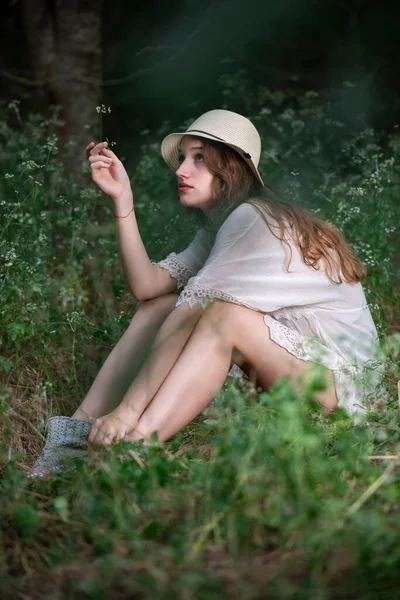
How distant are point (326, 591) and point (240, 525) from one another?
0.93ft

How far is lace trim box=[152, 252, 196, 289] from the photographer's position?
2.97 metres

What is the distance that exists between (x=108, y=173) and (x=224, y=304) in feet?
2.45

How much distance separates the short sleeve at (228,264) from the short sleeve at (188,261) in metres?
0.42

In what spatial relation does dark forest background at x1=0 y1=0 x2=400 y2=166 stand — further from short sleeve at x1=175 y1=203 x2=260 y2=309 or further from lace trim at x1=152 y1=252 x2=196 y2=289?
short sleeve at x1=175 y1=203 x2=260 y2=309

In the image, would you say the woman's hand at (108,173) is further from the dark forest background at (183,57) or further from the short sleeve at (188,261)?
the dark forest background at (183,57)

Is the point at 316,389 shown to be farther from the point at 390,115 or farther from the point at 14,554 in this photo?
the point at 390,115

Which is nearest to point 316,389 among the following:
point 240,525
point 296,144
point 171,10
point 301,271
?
point 240,525

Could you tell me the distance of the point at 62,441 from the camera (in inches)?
103

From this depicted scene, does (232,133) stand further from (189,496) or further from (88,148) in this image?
(189,496)

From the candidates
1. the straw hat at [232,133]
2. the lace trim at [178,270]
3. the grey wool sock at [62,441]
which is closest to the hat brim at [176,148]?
the straw hat at [232,133]

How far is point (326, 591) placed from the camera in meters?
1.41

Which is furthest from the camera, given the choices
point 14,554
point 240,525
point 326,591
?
point 14,554

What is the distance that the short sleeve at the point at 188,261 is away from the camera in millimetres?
2975

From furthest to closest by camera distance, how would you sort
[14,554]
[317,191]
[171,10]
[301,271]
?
[171,10], [317,191], [301,271], [14,554]
